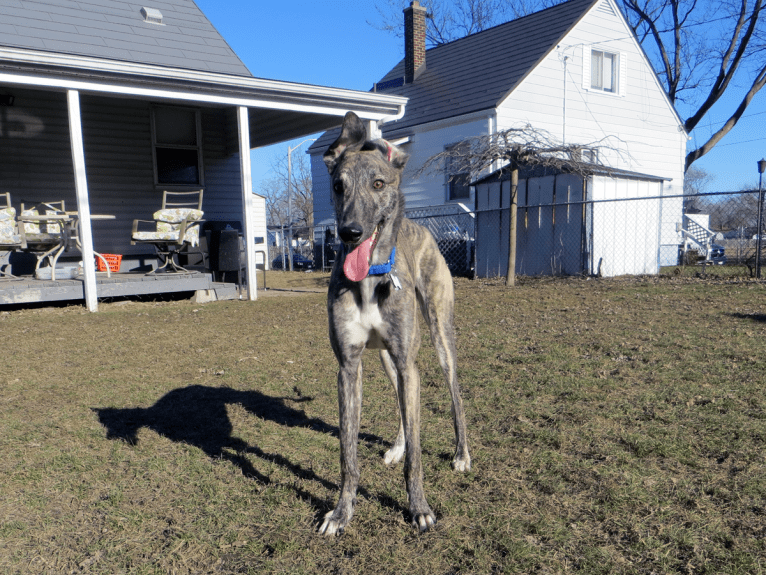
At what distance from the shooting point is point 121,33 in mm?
10977

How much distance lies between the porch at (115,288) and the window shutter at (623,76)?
1483 centimetres

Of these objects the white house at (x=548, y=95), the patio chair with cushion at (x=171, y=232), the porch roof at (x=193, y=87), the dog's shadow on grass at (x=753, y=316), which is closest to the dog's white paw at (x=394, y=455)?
the dog's shadow on grass at (x=753, y=316)

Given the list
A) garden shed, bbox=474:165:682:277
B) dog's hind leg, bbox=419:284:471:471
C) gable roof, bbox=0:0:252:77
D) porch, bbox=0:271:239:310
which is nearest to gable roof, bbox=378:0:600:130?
garden shed, bbox=474:165:682:277

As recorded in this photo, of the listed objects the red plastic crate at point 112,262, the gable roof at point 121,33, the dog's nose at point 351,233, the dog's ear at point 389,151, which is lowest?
the red plastic crate at point 112,262

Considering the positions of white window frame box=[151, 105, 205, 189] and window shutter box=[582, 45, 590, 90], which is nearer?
white window frame box=[151, 105, 205, 189]

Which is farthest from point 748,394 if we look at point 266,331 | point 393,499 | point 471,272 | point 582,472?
point 471,272

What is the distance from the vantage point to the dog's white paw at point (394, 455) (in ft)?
11.0

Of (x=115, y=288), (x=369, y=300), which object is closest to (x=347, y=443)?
(x=369, y=300)

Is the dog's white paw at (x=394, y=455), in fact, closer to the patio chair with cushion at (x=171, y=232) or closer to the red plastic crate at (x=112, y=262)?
the patio chair with cushion at (x=171, y=232)

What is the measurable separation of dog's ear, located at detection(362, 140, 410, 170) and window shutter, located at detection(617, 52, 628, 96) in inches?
740

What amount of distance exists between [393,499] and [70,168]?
1110 cm

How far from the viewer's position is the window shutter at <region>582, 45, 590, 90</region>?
18.1 m

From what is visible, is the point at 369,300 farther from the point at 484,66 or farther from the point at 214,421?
the point at 484,66

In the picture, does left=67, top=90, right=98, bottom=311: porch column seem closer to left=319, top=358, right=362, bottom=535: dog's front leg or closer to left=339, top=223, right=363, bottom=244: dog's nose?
left=319, top=358, right=362, bottom=535: dog's front leg
